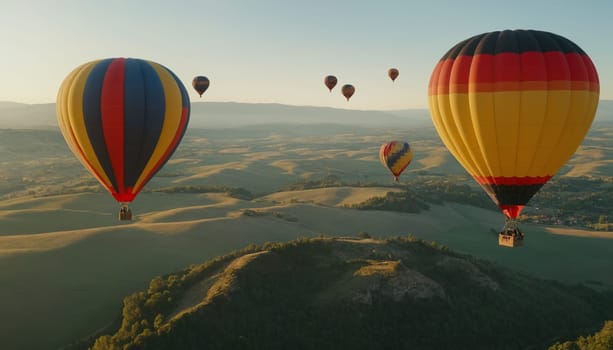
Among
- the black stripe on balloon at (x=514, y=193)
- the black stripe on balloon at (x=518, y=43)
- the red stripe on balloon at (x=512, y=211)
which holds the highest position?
the black stripe on balloon at (x=518, y=43)

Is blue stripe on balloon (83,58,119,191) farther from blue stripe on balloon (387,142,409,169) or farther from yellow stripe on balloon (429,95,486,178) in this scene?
blue stripe on balloon (387,142,409,169)

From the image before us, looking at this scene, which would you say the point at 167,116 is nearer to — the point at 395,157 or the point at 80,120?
the point at 80,120

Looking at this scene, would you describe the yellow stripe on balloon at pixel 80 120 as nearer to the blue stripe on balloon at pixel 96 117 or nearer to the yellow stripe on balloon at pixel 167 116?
the blue stripe on balloon at pixel 96 117

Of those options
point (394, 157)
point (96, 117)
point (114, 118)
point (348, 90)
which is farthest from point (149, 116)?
point (348, 90)

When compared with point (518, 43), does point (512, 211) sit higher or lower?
lower

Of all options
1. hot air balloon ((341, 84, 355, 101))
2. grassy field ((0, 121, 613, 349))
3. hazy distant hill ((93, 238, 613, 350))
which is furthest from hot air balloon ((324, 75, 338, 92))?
hazy distant hill ((93, 238, 613, 350))

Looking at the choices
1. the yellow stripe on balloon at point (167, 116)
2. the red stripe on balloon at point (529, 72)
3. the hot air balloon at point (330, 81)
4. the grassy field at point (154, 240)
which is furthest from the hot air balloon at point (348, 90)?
the red stripe on balloon at point (529, 72)

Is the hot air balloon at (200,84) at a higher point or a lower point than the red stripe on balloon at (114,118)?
higher

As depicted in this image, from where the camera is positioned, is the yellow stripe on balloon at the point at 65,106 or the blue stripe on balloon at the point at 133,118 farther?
the yellow stripe on balloon at the point at 65,106
